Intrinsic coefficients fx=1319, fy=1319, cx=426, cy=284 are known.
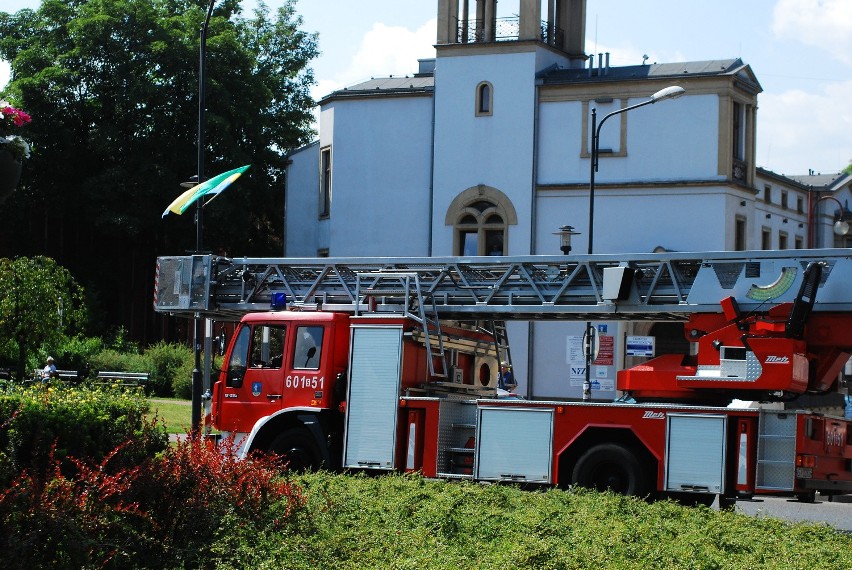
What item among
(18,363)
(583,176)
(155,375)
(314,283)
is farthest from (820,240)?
(314,283)

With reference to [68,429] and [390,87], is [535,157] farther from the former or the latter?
[68,429]

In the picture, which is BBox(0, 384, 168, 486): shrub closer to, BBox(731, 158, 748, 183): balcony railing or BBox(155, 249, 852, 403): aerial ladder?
BBox(155, 249, 852, 403): aerial ladder

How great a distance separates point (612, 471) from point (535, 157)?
27734 mm

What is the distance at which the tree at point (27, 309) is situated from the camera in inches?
1594

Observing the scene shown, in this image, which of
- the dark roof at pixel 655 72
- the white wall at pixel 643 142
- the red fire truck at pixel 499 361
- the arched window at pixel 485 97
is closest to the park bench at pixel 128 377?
the arched window at pixel 485 97

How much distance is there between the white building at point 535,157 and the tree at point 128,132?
7.80 metres

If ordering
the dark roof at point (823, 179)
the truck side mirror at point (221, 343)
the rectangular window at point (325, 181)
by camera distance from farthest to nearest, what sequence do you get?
1. the dark roof at point (823, 179)
2. the rectangular window at point (325, 181)
3. the truck side mirror at point (221, 343)

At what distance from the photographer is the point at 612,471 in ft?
55.3

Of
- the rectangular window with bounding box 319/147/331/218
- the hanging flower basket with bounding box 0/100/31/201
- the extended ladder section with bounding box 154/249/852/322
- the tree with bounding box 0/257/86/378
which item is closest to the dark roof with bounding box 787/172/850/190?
the rectangular window with bounding box 319/147/331/218

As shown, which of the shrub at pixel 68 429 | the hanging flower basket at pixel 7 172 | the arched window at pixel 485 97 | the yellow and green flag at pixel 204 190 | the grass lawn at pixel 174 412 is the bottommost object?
the grass lawn at pixel 174 412

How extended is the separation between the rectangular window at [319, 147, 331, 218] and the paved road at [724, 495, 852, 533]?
27461 millimetres

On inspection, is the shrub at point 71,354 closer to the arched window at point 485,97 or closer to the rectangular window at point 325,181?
the rectangular window at point 325,181

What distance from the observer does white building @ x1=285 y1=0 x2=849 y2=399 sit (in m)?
42.1

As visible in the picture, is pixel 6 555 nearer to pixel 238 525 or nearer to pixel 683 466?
pixel 238 525
